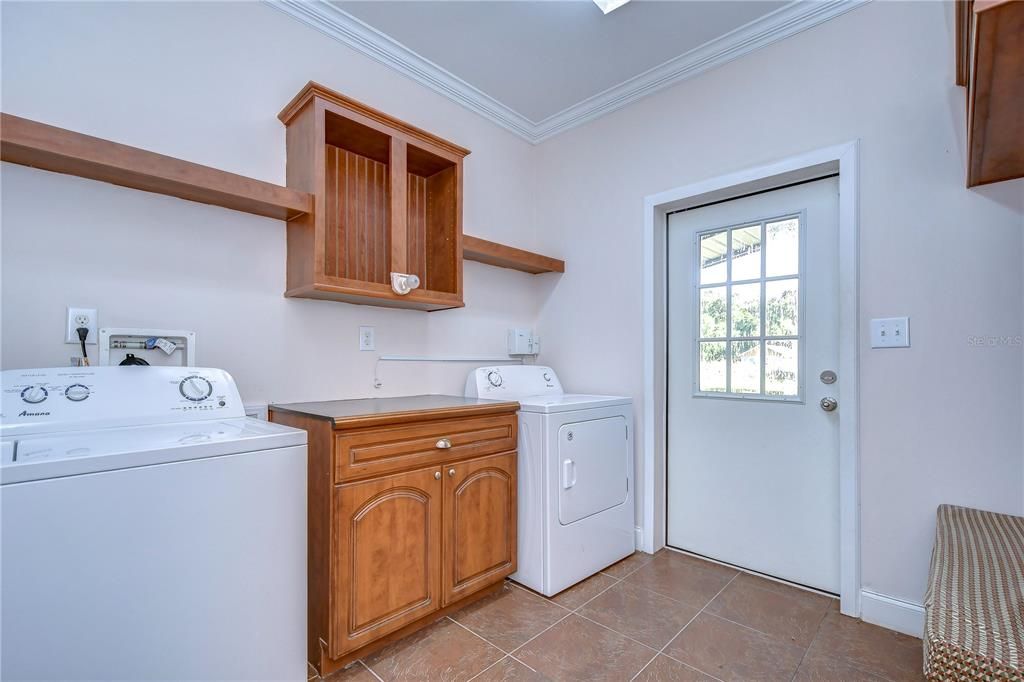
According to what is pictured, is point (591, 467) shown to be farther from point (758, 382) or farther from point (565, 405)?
point (758, 382)

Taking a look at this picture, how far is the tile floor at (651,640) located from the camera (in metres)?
1.59

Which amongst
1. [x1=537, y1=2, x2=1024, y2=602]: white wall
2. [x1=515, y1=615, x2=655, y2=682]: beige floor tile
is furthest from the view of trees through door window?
[x1=515, y1=615, x2=655, y2=682]: beige floor tile

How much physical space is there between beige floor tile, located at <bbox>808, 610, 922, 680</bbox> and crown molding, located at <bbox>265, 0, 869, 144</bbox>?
2.47m

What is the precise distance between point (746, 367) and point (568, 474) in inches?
40.8

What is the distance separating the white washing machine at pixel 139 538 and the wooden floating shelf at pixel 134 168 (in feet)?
2.02

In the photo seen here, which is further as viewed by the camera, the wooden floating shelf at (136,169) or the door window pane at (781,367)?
the door window pane at (781,367)

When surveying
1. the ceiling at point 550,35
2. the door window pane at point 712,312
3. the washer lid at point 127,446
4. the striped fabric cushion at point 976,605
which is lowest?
the striped fabric cushion at point 976,605

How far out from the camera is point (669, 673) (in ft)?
5.20

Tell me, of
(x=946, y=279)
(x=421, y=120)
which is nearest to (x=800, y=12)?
(x=946, y=279)

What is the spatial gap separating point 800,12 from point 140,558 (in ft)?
9.73

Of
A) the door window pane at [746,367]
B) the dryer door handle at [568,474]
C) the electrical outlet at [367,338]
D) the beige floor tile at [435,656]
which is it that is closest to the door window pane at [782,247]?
the door window pane at [746,367]

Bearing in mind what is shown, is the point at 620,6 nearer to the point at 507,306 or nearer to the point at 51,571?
the point at 507,306

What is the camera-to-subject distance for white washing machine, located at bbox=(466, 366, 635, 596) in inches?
82.7

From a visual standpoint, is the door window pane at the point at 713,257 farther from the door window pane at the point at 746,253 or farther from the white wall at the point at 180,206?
the white wall at the point at 180,206
